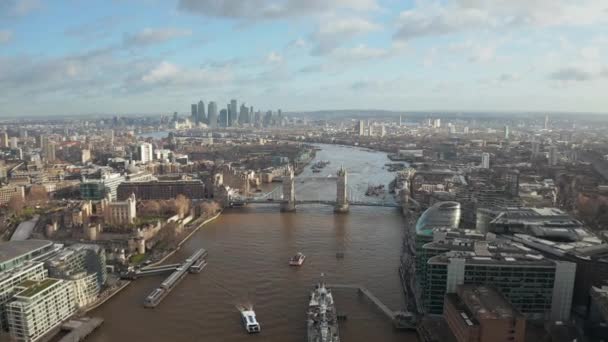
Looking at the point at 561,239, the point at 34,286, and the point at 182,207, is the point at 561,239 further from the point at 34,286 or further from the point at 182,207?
the point at 182,207

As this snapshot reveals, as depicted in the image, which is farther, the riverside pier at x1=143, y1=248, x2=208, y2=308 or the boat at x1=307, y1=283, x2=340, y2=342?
the riverside pier at x1=143, y1=248, x2=208, y2=308

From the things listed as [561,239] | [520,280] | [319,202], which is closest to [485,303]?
[520,280]

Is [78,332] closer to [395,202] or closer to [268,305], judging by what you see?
[268,305]

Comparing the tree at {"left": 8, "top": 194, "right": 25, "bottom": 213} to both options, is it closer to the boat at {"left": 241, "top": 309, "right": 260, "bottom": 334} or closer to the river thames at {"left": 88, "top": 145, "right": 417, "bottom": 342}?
the river thames at {"left": 88, "top": 145, "right": 417, "bottom": 342}

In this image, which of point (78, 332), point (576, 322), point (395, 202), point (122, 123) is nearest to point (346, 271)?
point (576, 322)

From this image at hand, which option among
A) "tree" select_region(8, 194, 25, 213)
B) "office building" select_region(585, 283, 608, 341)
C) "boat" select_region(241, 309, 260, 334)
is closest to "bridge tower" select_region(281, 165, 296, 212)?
"boat" select_region(241, 309, 260, 334)

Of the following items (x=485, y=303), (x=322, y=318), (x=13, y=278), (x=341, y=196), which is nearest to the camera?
(x=485, y=303)

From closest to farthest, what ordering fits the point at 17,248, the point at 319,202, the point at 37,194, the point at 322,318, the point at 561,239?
the point at 322,318 < the point at 17,248 < the point at 561,239 < the point at 319,202 < the point at 37,194
